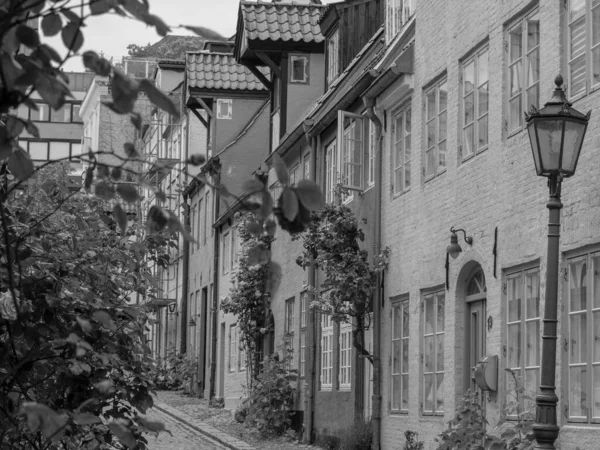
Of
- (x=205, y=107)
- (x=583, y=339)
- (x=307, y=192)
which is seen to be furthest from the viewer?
(x=205, y=107)

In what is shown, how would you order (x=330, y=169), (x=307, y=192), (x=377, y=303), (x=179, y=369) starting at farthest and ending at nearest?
(x=179, y=369) < (x=330, y=169) < (x=377, y=303) < (x=307, y=192)

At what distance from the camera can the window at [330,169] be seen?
20.5 metres

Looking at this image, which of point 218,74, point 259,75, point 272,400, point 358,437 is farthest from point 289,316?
point 218,74

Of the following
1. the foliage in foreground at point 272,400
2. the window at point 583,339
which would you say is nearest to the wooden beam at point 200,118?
the foliage in foreground at point 272,400

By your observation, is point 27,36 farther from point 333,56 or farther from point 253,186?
point 333,56

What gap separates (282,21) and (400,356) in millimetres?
11113

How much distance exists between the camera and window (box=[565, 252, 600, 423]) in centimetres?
1080

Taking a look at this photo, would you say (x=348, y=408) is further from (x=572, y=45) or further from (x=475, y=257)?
(x=572, y=45)

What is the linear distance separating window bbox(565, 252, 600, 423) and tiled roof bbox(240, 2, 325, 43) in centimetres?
1483

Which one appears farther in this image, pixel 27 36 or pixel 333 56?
pixel 333 56

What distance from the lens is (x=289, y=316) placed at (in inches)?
952

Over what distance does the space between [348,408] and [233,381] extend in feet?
39.0

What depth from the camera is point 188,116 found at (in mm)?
40094

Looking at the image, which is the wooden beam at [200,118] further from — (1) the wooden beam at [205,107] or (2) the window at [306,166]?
(2) the window at [306,166]
